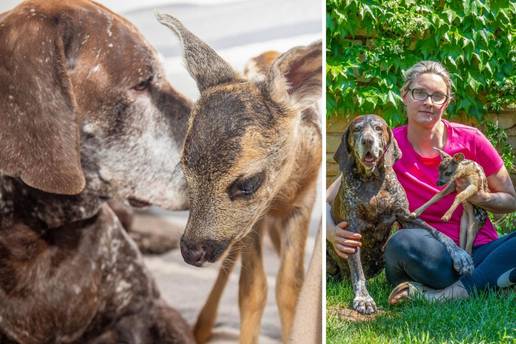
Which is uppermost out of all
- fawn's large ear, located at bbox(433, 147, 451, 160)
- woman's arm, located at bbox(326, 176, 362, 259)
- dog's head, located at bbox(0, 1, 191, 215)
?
dog's head, located at bbox(0, 1, 191, 215)

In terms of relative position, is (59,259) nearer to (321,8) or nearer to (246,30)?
(246,30)

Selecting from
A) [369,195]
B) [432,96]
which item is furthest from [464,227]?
[432,96]

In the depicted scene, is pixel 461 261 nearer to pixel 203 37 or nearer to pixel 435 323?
pixel 435 323

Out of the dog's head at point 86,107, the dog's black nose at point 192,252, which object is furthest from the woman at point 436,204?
the dog's head at point 86,107

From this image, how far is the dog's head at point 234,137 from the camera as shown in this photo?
2.00 metres

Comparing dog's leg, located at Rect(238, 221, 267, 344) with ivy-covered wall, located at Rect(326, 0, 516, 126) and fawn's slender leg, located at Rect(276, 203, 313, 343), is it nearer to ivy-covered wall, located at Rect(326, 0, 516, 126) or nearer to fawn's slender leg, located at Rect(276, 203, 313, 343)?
fawn's slender leg, located at Rect(276, 203, 313, 343)

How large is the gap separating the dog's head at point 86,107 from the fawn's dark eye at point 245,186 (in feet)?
0.47

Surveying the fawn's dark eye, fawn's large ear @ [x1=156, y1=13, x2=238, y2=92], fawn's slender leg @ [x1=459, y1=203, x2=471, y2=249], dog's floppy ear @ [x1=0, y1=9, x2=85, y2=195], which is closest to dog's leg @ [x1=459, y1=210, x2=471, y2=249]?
fawn's slender leg @ [x1=459, y1=203, x2=471, y2=249]

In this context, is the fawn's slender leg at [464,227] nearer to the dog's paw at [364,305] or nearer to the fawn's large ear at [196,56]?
the dog's paw at [364,305]

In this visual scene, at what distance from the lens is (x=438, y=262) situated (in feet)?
11.0

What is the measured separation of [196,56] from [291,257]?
2.11 ft

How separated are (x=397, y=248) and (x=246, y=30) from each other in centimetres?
173

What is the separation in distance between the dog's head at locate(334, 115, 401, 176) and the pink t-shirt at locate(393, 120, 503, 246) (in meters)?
0.24

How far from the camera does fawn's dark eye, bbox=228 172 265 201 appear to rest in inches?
79.0
